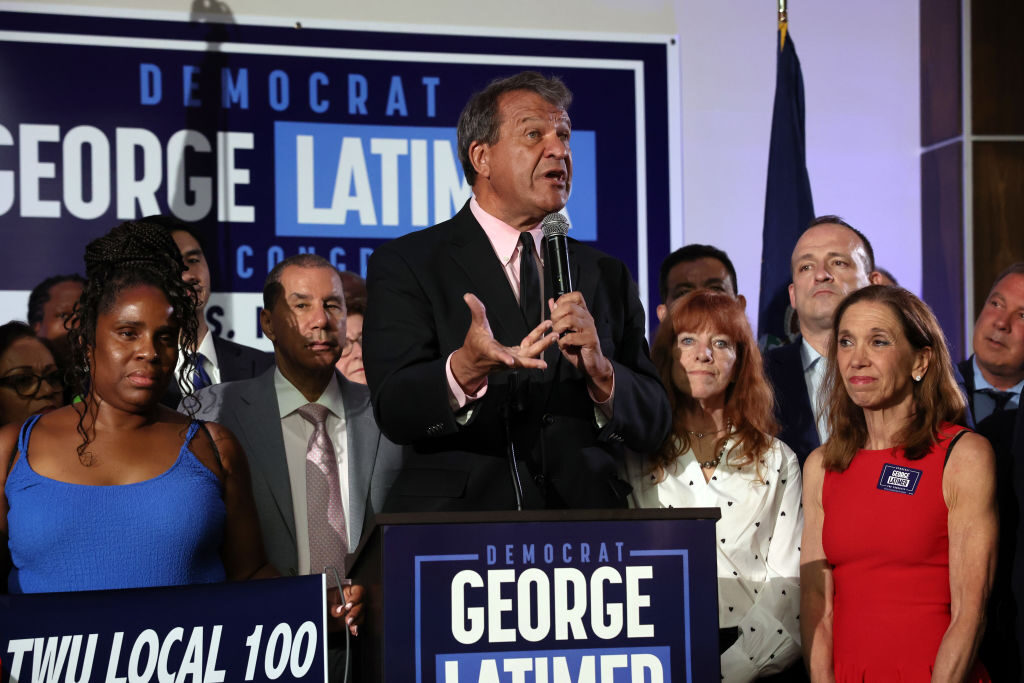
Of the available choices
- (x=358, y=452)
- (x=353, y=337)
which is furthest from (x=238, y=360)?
(x=358, y=452)

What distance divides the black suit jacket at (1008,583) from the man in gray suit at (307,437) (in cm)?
159

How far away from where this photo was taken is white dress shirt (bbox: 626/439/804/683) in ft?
8.96

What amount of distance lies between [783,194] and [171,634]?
361 centimetres

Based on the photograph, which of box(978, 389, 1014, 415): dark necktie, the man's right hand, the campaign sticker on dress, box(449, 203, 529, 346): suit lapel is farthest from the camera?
box(978, 389, 1014, 415): dark necktie

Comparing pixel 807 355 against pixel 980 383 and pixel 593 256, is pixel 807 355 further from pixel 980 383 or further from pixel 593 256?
pixel 593 256

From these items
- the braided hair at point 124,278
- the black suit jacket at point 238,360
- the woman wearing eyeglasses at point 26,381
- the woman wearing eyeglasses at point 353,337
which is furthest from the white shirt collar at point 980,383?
the woman wearing eyeglasses at point 26,381

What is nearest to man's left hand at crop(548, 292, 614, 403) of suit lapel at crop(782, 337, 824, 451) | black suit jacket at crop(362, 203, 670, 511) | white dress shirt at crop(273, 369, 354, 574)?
black suit jacket at crop(362, 203, 670, 511)

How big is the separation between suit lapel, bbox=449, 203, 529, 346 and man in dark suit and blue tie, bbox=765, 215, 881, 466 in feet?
3.73

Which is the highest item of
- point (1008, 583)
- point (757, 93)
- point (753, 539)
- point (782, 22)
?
point (782, 22)

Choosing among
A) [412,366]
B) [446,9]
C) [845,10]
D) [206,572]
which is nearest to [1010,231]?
[845,10]

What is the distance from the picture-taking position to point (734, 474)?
290cm

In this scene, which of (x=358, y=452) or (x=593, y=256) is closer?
(x=593, y=256)

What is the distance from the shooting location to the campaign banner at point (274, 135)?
444 centimetres

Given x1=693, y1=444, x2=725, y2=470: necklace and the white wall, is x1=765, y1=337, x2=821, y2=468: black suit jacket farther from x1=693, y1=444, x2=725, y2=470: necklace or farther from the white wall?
the white wall
